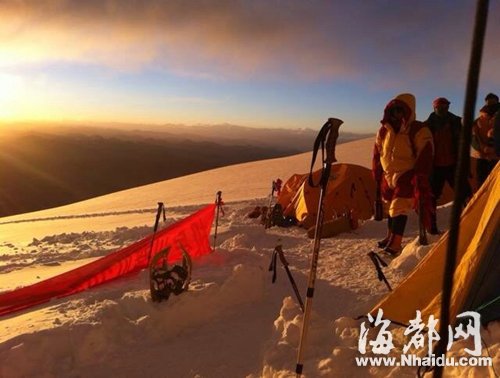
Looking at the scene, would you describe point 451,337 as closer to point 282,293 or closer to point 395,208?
point 282,293

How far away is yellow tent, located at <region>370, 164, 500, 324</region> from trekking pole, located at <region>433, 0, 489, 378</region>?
6.92ft

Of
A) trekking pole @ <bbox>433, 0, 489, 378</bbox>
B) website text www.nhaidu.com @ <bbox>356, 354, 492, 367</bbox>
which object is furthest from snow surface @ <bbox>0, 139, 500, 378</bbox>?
trekking pole @ <bbox>433, 0, 489, 378</bbox>

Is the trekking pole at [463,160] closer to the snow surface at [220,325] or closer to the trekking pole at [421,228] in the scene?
the snow surface at [220,325]

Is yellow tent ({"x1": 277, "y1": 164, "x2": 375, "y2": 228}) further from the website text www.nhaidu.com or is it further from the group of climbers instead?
the website text www.nhaidu.com

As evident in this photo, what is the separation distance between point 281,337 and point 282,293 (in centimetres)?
159

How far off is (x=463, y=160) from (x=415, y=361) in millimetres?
2196

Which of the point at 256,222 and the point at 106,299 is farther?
the point at 256,222

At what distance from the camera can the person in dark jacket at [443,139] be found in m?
7.36

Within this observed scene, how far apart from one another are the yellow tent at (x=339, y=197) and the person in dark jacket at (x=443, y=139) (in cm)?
229

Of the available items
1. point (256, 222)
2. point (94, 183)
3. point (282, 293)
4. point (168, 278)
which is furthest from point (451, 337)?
point (94, 183)

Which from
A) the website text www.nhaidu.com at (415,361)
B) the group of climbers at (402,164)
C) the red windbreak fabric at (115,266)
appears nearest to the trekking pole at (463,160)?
the website text www.nhaidu.com at (415,361)

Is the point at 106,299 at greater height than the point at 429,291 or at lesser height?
lesser

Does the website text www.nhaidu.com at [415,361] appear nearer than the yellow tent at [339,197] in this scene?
Yes

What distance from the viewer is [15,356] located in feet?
12.7
